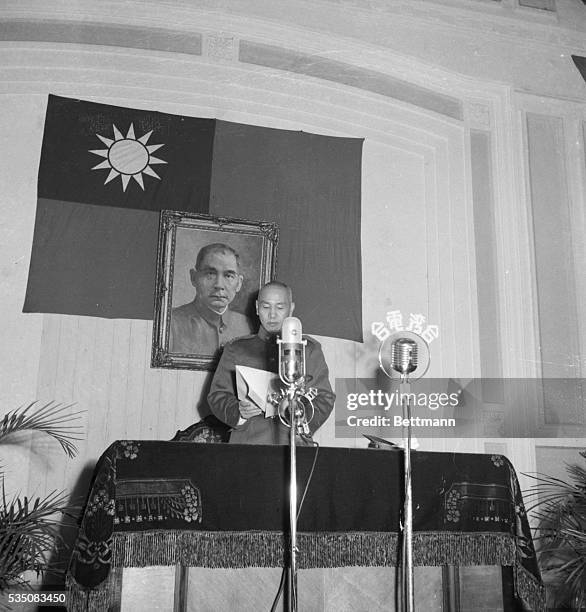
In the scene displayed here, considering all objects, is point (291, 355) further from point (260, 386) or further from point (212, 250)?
point (212, 250)

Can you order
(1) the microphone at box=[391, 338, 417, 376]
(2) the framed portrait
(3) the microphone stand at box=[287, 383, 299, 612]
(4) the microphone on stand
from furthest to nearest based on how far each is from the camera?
(2) the framed portrait
(1) the microphone at box=[391, 338, 417, 376]
(4) the microphone on stand
(3) the microphone stand at box=[287, 383, 299, 612]

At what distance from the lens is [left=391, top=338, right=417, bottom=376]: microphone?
293 centimetres

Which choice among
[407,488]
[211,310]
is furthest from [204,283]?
[407,488]

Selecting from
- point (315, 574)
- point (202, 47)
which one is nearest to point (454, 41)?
point (202, 47)

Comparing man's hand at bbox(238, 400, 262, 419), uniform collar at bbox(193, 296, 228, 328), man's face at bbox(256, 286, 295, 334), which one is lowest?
man's hand at bbox(238, 400, 262, 419)

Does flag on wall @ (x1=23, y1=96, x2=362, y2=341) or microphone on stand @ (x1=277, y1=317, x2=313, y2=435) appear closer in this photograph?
microphone on stand @ (x1=277, y1=317, x2=313, y2=435)

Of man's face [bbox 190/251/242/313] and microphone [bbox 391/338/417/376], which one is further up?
man's face [bbox 190/251/242/313]

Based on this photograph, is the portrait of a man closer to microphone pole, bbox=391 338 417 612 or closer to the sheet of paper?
the sheet of paper

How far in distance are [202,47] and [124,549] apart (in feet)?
14.0

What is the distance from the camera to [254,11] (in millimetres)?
5992

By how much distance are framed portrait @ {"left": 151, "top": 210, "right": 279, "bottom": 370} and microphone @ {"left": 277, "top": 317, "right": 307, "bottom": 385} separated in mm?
2478

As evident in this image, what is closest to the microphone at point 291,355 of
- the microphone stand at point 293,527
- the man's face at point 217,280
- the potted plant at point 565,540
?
the microphone stand at point 293,527

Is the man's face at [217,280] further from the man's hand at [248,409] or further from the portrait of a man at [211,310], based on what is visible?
the man's hand at [248,409]

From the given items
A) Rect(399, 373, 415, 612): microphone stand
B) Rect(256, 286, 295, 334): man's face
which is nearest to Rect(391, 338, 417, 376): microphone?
Rect(399, 373, 415, 612): microphone stand
